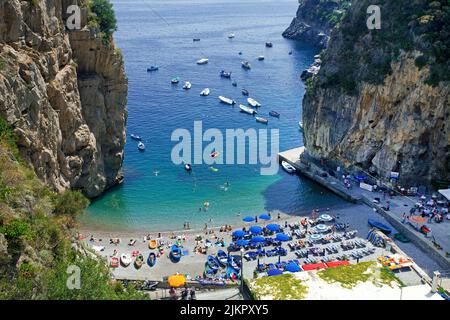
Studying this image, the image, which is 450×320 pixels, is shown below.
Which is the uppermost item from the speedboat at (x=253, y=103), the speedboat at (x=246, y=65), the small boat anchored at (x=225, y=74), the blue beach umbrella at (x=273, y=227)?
the speedboat at (x=246, y=65)

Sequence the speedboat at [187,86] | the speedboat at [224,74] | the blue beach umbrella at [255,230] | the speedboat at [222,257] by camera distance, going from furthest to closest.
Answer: the speedboat at [224,74], the speedboat at [187,86], the blue beach umbrella at [255,230], the speedboat at [222,257]

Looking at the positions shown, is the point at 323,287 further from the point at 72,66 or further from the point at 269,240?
the point at 72,66

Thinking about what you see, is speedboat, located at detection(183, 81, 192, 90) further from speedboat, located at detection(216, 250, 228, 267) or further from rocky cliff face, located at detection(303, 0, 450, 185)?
speedboat, located at detection(216, 250, 228, 267)

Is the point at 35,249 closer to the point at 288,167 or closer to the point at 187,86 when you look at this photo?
the point at 288,167

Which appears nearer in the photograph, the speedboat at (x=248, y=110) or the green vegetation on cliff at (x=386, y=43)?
the green vegetation on cliff at (x=386, y=43)

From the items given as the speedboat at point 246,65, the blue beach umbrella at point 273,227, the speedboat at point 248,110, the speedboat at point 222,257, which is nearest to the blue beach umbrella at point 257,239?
the blue beach umbrella at point 273,227

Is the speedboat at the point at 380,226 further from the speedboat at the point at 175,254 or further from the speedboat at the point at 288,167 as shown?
the speedboat at the point at 175,254
